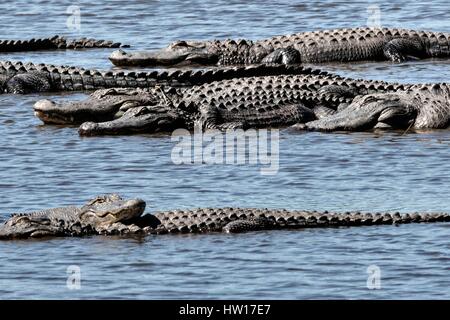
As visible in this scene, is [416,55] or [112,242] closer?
[112,242]

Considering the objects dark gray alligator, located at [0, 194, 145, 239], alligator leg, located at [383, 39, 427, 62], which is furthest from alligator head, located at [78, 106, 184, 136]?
alligator leg, located at [383, 39, 427, 62]

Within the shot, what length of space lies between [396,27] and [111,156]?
8.53 m

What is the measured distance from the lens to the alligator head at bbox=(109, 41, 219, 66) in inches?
763

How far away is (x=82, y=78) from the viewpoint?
57.5 ft

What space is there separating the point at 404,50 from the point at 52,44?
489 cm

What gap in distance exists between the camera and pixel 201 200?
473 inches

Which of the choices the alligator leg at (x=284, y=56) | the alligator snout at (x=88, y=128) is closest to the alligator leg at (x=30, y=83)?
the alligator snout at (x=88, y=128)

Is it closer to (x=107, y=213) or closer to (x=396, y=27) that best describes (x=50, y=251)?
(x=107, y=213)

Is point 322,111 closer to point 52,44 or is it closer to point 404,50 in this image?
point 404,50

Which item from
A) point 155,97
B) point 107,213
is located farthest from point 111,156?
point 107,213

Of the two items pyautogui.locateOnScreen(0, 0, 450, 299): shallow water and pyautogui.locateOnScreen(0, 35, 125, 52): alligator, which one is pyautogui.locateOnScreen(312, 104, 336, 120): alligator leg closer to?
pyautogui.locateOnScreen(0, 0, 450, 299): shallow water

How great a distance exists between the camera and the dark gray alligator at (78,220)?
35.9 feet

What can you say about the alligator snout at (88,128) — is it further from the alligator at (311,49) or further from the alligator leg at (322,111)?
the alligator at (311,49)

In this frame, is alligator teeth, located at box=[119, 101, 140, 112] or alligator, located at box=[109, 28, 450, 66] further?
alligator, located at box=[109, 28, 450, 66]
